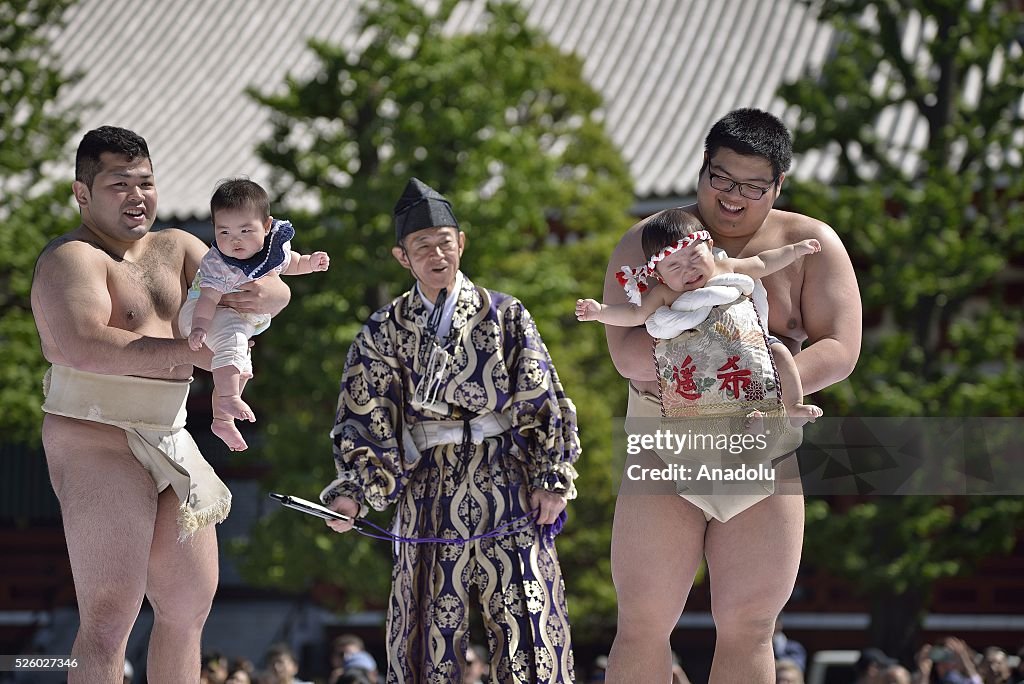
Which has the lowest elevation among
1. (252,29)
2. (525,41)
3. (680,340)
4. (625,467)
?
(625,467)

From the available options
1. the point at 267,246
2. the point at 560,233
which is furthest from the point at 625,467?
the point at 560,233

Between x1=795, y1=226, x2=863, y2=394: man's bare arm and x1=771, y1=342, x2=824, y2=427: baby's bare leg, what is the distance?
101mm

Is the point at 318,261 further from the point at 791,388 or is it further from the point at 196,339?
the point at 791,388

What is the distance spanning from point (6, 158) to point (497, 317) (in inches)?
274

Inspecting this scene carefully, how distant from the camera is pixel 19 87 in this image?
10.4m

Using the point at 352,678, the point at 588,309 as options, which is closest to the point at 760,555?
the point at 588,309

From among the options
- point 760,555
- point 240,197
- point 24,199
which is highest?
point 24,199

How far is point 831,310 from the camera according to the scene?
3.82 meters

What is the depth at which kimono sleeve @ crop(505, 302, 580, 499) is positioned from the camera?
14.1 feet

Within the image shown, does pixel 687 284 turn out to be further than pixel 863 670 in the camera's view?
No

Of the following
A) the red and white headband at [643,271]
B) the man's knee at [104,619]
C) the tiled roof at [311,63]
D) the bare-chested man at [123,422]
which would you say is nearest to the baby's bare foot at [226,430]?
the bare-chested man at [123,422]

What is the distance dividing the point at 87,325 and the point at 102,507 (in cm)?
50

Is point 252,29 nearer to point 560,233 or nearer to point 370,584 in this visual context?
point 560,233

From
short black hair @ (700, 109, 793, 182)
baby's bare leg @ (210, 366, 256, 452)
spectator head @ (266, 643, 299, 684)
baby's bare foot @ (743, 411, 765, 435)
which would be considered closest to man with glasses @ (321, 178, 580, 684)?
baby's bare leg @ (210, 366, 256, 452)
